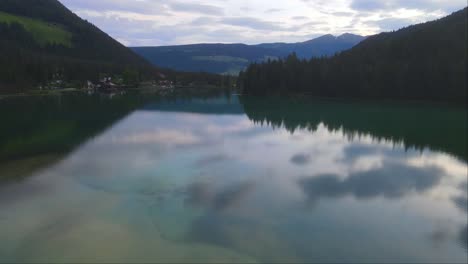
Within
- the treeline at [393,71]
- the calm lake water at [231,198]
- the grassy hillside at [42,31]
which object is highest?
the grassy hillside at [42,31]

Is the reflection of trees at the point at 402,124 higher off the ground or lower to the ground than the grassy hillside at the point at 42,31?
lower

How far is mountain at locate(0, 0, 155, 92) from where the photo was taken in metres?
102

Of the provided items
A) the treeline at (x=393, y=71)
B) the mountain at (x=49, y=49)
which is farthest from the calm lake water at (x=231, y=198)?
the mountain at (x=49, y=49)

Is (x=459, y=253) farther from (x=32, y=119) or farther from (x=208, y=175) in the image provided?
(x=32, y=119)

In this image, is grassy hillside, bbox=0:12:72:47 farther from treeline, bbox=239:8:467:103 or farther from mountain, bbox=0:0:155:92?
treeline, bbox=239:8:467:103

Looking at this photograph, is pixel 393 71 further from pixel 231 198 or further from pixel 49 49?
pixel 49 49

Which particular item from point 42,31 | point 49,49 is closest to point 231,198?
point 49,49

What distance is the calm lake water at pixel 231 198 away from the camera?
41.3 ft

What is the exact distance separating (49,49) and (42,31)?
50.5ft

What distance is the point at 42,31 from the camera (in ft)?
537

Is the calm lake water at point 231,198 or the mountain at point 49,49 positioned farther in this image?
the mountain at point 49,49

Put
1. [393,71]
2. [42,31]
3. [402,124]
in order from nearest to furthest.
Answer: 1. [402,124]
2. [393,71]
3. [42,31]

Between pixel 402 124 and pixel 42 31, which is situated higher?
pixel 42 31

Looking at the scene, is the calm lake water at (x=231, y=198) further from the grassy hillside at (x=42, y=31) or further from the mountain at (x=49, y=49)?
the grassy hillside at (x=42, y=31)
